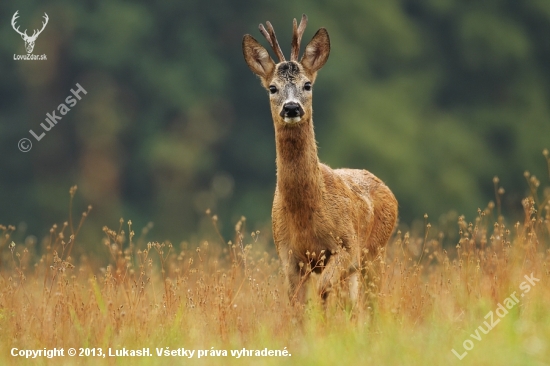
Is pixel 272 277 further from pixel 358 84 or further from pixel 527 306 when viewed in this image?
pixel 358 84

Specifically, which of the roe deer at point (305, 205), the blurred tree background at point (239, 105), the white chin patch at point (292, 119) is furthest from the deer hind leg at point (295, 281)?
the blurred tree background at point (239, 105)

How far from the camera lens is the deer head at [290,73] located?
295 inches

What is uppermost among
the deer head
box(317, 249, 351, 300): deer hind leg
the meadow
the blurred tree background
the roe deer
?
the blurred tree background

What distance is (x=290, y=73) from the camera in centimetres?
789

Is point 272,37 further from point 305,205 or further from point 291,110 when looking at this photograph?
point 305,205

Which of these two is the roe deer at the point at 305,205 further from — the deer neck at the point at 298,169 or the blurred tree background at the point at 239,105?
the blurred tree background at the point at 239,105

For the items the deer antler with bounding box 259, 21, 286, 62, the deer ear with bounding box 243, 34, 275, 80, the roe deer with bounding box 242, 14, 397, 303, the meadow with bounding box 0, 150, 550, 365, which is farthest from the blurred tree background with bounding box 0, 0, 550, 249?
the meadow with bounding box 0, 150, 550, 365

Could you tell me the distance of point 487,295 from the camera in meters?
6.79

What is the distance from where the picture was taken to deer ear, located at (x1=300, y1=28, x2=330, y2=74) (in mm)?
8141

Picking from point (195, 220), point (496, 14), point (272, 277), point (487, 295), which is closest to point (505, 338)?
point (487, 295)

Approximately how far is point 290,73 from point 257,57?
481mm

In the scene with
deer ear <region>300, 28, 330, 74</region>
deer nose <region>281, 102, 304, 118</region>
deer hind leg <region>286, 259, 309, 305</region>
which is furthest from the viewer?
deer ear <region>300, 28, 330, 74</region>

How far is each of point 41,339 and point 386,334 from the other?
2.06 m

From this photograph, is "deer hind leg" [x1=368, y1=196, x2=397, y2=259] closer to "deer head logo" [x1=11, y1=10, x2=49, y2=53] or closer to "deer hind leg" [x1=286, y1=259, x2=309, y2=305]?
"deer hind leg" [x1=286, y1=259, x2=309, y2=305]
